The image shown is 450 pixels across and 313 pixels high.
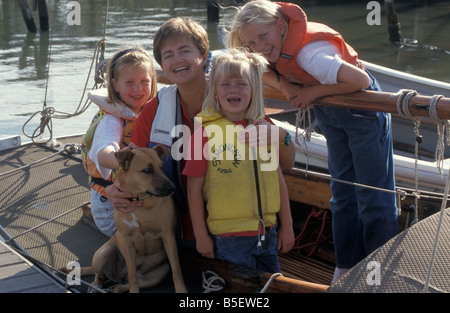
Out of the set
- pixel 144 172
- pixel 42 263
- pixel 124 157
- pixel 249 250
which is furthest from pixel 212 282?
pixel 42 263

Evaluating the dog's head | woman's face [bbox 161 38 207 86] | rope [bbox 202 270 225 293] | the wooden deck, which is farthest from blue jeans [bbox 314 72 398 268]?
the wooden deck

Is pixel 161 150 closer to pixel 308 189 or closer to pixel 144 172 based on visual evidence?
pixel 144 172

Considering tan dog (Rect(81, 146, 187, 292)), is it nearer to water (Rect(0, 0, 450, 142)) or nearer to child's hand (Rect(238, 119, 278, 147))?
child's hand (Rect(238, 119, 278, 147))

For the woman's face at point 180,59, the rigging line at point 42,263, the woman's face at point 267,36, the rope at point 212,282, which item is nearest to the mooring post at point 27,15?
the rigging line at point 42,263

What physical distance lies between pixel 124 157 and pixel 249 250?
77cm

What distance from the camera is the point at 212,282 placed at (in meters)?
3.07

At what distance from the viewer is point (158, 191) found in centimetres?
285

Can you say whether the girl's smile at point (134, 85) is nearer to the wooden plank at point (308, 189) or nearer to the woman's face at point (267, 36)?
the woman's face at point (267, 36)

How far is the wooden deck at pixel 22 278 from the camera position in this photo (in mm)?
3252

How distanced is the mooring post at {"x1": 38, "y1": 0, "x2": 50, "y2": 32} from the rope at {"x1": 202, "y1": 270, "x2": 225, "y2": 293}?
17.5m

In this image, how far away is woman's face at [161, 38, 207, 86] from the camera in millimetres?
3084
